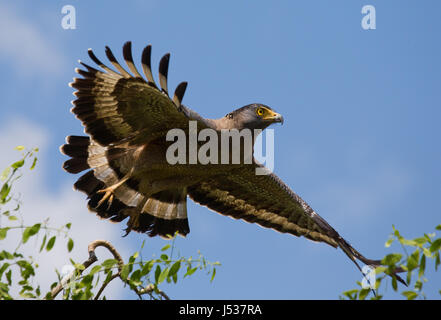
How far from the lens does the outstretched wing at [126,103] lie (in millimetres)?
6324

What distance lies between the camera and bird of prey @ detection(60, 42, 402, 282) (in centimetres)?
665

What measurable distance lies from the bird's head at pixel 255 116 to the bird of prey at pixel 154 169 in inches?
0.5

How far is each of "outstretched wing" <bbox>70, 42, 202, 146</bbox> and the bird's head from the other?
100 cm

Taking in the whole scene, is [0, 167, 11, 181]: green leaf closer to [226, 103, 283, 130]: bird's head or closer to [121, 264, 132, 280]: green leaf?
[121, 264, 132, 280]: green leaf

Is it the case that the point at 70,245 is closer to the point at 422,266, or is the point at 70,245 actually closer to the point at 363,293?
the point at 363,293

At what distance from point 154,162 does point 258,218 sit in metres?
2.14

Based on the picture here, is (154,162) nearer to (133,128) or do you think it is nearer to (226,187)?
(133,128)

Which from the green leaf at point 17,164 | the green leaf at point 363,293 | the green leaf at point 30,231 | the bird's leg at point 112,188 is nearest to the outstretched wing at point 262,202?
the bird's leg at point 112,188

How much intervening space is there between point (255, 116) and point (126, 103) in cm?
179

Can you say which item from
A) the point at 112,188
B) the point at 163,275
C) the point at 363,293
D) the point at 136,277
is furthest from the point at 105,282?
the point at 112,188

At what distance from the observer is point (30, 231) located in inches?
145

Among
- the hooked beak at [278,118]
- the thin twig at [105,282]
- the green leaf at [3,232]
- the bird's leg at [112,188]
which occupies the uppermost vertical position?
the hooked beak at [278,118]

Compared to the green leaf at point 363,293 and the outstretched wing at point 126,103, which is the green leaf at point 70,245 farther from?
the outstretched wing at point 126,103
